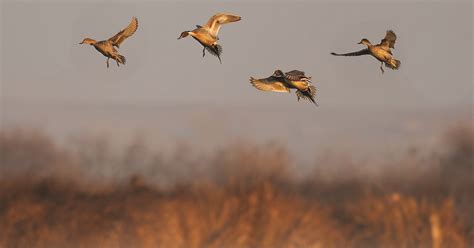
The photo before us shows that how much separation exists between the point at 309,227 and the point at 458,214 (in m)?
6.28

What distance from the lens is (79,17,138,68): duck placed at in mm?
4340

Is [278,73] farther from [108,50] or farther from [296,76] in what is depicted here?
[108,50]

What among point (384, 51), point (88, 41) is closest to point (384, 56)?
point (384, 51)

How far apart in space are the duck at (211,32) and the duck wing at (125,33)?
0.23 m

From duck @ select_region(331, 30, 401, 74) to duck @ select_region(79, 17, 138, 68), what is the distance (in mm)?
952

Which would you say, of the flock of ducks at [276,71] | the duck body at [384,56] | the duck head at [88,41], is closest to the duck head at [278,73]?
the flock of ducks at [276,71]

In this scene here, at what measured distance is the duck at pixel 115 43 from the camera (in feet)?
14.2

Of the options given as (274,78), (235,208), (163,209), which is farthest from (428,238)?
(274,78)

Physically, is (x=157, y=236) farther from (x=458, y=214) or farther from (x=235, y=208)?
(x=458, y=214)

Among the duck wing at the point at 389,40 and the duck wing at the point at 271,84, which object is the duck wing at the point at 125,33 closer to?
the duck wing at the point at 271,84

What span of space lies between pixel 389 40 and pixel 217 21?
0.82 meters

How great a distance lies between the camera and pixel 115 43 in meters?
4.48

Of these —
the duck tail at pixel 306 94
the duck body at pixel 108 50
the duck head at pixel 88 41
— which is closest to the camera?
the duck tail at pixel 306 94

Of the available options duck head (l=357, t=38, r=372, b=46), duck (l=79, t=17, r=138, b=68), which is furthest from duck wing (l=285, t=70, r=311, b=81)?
duck (l=79, t=17, r=138, b=68)
